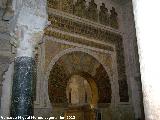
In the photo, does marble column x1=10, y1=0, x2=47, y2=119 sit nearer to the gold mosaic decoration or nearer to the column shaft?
the column shaft

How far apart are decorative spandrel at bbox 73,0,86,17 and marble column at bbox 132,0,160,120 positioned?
6.69 meters

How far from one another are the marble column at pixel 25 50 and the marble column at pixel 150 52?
9.81 ft

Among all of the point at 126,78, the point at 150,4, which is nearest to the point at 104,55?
the point at 126,78

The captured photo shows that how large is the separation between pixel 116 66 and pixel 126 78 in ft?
2.17

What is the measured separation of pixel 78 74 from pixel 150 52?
20.8 ft

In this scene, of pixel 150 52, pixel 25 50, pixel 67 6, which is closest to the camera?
pixel 150 52

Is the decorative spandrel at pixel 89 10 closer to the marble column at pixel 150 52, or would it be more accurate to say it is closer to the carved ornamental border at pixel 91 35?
the carved ornamental border at pixel 91 35

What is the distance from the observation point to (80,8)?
815cm

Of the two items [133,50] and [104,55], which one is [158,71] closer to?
[104,55]

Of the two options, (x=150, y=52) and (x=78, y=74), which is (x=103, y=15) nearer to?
(x=78, y=74)

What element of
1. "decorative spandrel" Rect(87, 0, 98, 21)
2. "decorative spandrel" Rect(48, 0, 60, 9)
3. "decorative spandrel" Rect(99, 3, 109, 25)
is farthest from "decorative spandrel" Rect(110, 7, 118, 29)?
"decorative spandrel" Rect(48, 0, 60, 9)

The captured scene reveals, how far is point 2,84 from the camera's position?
5633mm

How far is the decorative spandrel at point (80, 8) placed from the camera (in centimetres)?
797

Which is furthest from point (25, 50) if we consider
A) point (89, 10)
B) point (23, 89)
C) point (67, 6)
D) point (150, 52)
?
point (89, 10)
